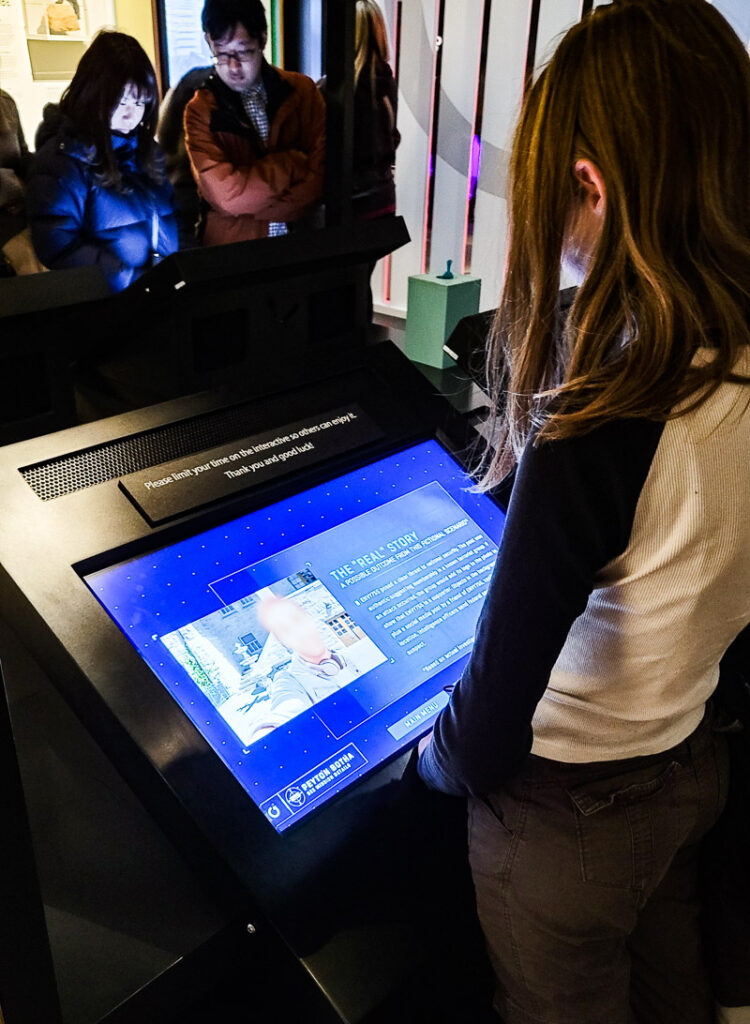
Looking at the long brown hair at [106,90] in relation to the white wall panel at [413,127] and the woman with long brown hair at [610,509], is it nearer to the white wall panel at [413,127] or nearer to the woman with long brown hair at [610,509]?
the woman with long brown hair at [610,509]

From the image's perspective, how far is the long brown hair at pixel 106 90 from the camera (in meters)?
2.26

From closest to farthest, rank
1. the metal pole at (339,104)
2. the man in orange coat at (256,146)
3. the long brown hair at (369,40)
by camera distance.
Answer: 1. the metal pole at (339,104)
2. the man in orange coat at (256,146)
3. the long brown hair at (369,40)

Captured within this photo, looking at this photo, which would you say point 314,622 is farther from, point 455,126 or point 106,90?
point 455,126

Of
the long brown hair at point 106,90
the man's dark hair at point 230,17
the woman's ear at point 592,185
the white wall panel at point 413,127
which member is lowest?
the white wall panel at point 413,127

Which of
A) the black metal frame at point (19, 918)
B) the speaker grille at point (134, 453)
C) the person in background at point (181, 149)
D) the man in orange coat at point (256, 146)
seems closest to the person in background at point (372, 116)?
the man in orange coat at point (256, 146)

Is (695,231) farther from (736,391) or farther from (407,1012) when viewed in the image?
(407,1012)

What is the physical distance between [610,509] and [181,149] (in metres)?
2.25

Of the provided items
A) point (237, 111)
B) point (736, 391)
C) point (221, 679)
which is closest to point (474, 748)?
point (221, 679)

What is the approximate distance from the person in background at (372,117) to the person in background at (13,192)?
1.13 metres

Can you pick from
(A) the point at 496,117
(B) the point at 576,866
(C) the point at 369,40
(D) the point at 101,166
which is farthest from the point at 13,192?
(A) the point at 496,117

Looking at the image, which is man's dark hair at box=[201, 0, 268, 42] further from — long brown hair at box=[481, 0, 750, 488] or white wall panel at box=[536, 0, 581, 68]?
long brown hair at box=[481, 0, 750, 488]

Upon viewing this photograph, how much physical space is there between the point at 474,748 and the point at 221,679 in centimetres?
33

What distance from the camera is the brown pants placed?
3.18 feet

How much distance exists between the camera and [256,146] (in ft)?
9.28
